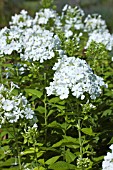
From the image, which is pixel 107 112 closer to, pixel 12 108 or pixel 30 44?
pixel 30 44

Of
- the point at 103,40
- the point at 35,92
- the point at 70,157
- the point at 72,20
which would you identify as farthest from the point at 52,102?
the point at 72,20

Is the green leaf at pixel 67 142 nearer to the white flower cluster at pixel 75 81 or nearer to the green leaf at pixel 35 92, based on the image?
the white flower cluster at pixel 75 81

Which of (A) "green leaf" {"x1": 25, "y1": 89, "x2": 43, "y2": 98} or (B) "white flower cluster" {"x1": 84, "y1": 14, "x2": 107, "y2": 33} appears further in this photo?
(B) "white flower cluster" {"x1": 84, "y1": 14, "x2": 107, "y2": 33}

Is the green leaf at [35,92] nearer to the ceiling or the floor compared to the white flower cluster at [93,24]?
nearer to the floor

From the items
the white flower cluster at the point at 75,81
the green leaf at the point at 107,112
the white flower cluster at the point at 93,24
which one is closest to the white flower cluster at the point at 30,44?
the white flower cluster at the point at 75,81

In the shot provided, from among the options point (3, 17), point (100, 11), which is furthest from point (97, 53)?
point (100, 11)

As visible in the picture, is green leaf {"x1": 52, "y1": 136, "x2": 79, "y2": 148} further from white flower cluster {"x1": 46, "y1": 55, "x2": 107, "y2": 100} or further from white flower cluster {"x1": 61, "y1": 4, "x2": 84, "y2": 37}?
white flower cluster {"x1": 61, "y1": 4, "x2": 84, "y2": 37}

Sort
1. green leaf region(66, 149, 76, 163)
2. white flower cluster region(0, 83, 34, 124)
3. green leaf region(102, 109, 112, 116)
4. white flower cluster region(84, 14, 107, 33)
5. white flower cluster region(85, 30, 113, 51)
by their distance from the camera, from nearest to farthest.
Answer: white flower cluster region(0, 83, 34, 124), green leaf region(66, 149, 76, 163), green leaf region(102, 109, 112, 116), white flower cluster region(85, 30, 113, 51), white flower cluster region(84, 14, 107, 33)

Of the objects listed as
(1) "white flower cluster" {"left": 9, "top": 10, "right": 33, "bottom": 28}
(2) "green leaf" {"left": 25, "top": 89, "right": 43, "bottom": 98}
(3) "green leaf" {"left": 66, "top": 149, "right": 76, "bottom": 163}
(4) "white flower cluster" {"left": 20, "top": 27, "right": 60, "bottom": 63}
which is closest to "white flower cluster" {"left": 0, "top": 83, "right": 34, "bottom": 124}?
(3) "green leaf" {"left": 66, "top": 149, "right": 76, "bottom": 163}
